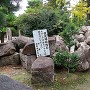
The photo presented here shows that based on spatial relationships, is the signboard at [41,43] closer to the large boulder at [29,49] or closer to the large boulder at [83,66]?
the large boulder at [29,49]

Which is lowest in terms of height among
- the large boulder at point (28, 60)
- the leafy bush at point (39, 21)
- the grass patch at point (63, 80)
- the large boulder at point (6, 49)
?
the grass patch at point (63, 80)

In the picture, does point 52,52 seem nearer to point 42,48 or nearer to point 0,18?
point 42,48

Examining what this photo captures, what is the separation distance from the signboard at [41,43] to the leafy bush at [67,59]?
34 cm

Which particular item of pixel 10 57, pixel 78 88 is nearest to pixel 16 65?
pixel 10 57

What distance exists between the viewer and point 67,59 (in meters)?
5.69

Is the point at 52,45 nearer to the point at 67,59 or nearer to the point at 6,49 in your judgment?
the point at 67,59

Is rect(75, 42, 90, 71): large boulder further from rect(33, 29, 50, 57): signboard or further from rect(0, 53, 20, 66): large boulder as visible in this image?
rect(0, 53, 20, 66): large boulder

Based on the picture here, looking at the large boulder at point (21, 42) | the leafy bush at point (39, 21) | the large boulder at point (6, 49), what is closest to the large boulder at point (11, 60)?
the large boulder at point (6, 49)

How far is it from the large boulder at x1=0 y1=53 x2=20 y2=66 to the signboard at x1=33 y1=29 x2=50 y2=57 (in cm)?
123

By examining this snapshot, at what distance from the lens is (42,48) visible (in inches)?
231

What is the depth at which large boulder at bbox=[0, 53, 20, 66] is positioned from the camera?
6789 mm

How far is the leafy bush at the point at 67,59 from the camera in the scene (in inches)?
222

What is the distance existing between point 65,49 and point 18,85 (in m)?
4.63

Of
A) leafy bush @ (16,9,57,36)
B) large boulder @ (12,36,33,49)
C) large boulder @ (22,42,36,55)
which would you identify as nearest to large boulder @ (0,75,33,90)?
large boulder @ (22,42,36,55)
